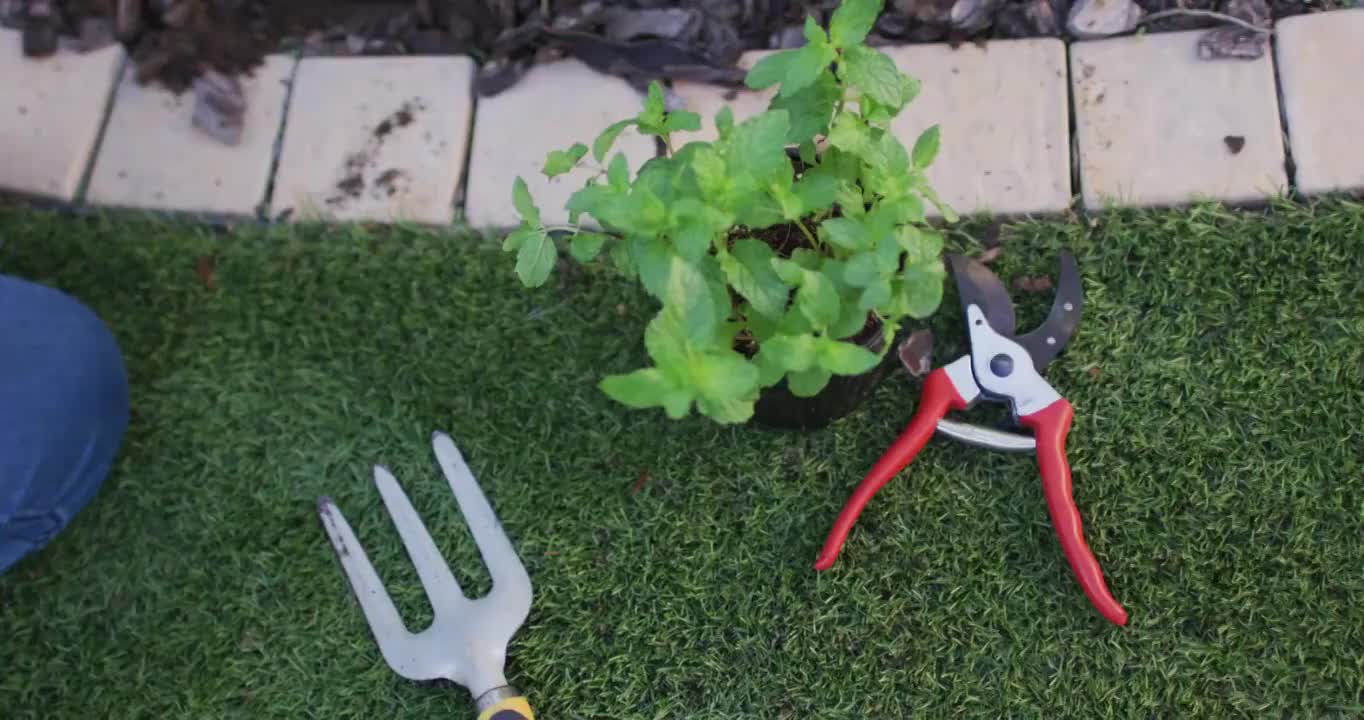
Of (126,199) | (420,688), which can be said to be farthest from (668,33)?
(420,688)

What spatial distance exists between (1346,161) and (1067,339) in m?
0.54

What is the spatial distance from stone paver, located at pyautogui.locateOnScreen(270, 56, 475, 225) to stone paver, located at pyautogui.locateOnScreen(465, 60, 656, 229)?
1.7 inches

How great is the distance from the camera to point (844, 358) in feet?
3.44

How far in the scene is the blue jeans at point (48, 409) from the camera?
1406 mm

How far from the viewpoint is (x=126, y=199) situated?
1780 mm

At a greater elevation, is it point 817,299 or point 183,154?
point 817,299

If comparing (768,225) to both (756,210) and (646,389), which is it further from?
(646,389)

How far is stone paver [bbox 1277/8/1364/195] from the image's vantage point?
155cm

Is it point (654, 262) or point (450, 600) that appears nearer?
point (654, 262)

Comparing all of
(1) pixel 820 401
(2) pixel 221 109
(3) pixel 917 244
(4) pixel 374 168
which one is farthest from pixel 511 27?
(3) pixel 917 244

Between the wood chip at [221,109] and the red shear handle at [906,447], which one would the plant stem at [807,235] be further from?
the wood chip at [221,109]

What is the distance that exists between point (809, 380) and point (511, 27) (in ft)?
3.16

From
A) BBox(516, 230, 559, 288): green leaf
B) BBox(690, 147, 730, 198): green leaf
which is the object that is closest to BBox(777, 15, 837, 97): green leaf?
BBox(690, 147, 730, 198): green leaf

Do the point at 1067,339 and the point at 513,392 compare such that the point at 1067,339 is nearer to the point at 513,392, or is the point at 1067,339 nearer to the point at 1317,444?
the point at 1317,444
